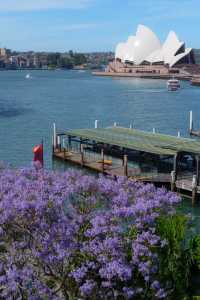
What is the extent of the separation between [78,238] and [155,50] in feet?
476

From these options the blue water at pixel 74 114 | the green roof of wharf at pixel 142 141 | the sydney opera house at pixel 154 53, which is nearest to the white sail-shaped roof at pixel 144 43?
the sydney opera house at pixel 154 53

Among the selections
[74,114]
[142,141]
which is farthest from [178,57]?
[142,141]

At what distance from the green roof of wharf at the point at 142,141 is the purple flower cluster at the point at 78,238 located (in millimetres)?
15270

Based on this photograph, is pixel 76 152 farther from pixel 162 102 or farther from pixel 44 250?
pixel 162 102

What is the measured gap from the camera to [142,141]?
99.3ft

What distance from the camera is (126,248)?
10.1 meters

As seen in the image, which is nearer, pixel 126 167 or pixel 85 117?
pixel 126 167

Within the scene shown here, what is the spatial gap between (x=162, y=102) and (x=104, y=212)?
71.8 meters

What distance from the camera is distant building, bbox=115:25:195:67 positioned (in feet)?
483

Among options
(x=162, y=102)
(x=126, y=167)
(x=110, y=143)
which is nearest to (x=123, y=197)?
(x=126, y=167)

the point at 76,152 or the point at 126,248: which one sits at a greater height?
the point at 126,248

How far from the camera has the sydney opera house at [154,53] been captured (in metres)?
148

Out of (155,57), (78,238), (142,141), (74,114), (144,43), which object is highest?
(144,43)

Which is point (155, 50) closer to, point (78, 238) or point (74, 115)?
point (74, 115)
